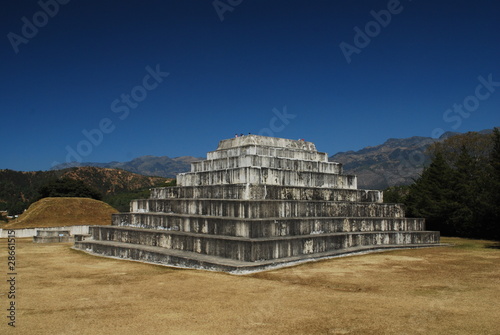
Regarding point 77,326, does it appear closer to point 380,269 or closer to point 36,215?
point 380,269

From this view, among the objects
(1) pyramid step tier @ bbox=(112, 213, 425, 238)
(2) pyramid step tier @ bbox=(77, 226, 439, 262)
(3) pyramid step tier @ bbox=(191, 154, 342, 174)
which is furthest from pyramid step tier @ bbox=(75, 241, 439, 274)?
(3) pyramid step tier @ bbox=(191, 154, 342, 174)

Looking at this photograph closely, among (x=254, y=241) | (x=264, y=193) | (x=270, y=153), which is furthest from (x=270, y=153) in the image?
(x=254, y=241)

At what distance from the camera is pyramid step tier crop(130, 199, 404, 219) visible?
47.1 ft

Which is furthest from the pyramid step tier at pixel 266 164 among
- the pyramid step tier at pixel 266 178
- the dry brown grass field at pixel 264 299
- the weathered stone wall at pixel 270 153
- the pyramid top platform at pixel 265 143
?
the dry brown grass field at pixel 264 299

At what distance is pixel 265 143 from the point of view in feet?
64.5

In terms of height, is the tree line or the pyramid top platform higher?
the pyramid top platform

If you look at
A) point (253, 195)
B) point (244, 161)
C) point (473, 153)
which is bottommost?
point (253, 195)

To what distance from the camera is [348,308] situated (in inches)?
303

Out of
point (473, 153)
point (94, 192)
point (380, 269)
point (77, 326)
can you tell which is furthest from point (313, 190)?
point (473, 153)

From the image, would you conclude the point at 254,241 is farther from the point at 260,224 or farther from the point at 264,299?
the point at 264,299

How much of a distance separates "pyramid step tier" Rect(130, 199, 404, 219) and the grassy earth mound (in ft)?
49.6

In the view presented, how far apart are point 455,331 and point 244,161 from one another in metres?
12.2

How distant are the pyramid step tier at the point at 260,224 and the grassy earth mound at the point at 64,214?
14518 mm

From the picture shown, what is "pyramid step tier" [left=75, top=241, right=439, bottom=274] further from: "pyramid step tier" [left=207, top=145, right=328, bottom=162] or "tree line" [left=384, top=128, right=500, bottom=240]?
"tree line" [left=384, top=128, right=500, bottom=240]
